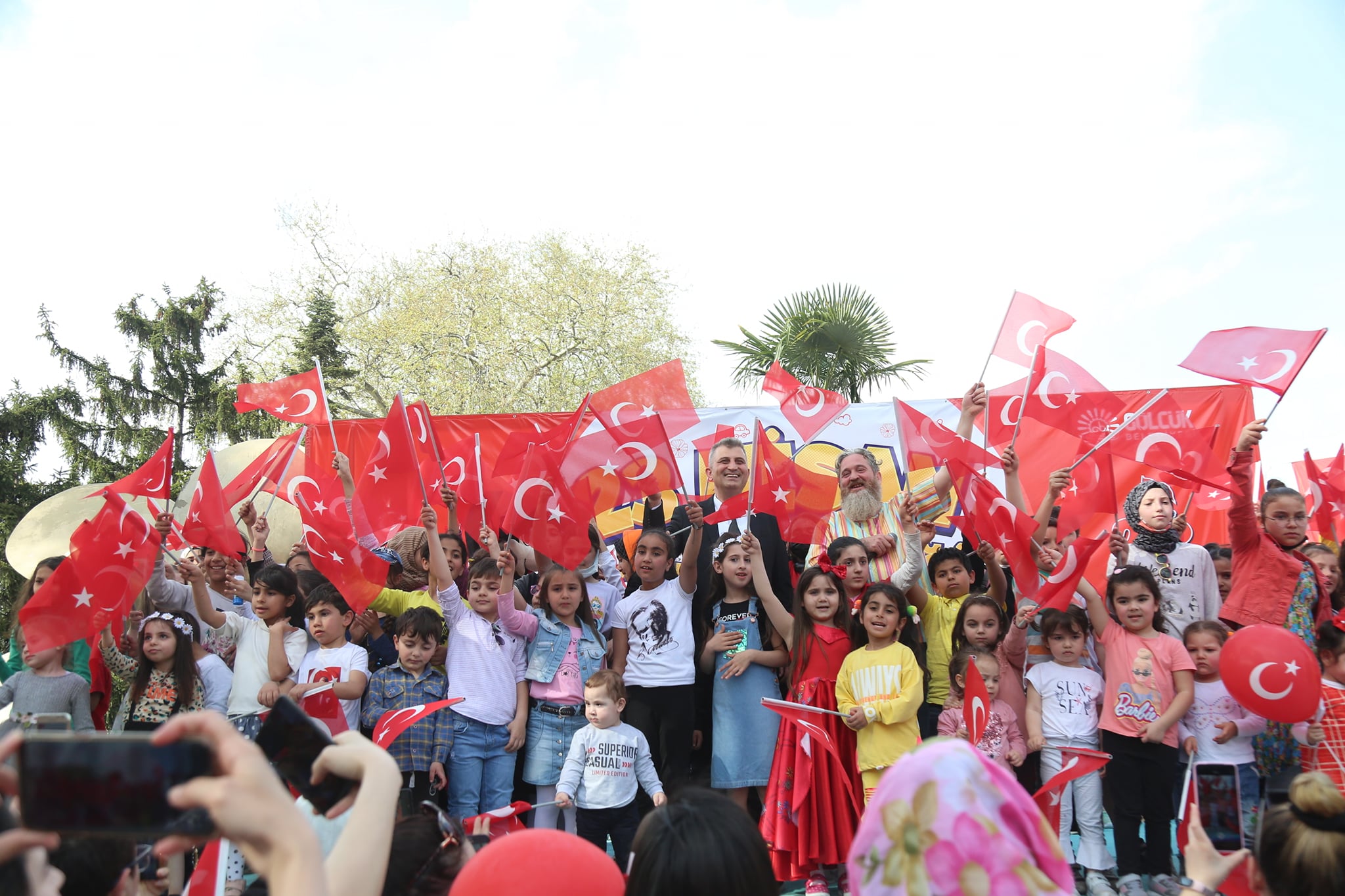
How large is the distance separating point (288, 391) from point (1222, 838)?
646 cm

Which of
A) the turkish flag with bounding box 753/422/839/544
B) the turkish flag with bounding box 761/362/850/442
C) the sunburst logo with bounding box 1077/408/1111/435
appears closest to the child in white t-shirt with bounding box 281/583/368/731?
the turkish flag with bounding box 753/422/839/544

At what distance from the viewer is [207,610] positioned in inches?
225

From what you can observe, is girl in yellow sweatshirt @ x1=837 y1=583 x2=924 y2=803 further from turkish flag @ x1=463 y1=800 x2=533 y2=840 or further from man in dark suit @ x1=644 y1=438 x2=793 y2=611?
turkish flag @ x1=463 y1=800 x2=533 y2=840

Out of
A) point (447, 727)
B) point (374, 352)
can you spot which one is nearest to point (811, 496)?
point (447, 727)

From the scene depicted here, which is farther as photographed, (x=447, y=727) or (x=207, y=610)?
(x=207, y=610)

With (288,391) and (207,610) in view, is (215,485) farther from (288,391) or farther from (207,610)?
(288,391)

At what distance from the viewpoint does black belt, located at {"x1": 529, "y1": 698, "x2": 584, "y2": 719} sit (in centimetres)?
531

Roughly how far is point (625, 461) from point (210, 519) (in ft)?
8.51

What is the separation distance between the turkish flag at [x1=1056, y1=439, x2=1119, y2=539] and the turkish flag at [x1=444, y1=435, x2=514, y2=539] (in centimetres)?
338

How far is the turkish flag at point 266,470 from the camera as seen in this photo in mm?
6789

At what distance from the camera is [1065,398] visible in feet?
20.1

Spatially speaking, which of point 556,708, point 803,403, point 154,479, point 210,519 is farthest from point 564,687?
point 154,479

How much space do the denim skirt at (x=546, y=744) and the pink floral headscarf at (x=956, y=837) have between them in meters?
3.99

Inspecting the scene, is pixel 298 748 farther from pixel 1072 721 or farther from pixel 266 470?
pixel 266 470
